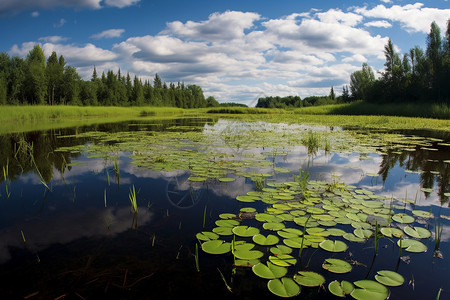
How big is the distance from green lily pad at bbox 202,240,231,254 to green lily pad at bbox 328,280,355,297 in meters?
0.80

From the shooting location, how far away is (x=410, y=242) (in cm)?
231

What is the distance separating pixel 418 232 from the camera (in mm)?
2510

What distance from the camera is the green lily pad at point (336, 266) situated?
1.91 metres

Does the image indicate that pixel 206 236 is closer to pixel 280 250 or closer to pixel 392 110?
pixel 280 250

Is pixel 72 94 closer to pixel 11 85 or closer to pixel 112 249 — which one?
pixel 11 85

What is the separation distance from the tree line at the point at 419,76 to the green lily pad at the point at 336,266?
31807 millimetres

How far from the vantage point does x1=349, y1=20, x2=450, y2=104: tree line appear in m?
27.2

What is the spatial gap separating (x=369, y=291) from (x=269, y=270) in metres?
0.64

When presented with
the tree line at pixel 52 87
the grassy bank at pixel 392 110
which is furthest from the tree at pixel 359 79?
the tree line at pixel 52 87

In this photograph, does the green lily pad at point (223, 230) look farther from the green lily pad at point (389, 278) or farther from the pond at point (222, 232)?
the green lily pad at point (389, 278)

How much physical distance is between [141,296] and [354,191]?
123 inches

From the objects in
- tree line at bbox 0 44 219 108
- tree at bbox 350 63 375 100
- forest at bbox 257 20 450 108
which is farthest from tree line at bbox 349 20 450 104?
tree line at bbox 0 44 219 108

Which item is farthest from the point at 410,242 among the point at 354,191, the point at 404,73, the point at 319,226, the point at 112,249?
the point at 404,73

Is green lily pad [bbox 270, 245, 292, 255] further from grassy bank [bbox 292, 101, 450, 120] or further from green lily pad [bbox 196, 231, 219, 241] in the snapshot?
grassy bank [bbox 292, 101, 450, 120]
